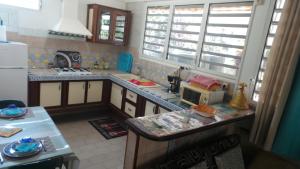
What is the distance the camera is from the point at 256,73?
2.32m

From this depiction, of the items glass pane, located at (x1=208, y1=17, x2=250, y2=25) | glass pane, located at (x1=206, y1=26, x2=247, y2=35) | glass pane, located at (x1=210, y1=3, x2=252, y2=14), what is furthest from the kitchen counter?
glass pane, located at (x1=210, y1=3, x2=252, y2=14)

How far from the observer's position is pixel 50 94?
3311mm

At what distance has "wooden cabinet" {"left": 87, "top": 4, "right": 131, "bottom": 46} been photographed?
12.2 feet

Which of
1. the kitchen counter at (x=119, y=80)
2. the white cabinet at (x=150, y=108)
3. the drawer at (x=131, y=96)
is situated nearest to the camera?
the kitchen counter at (x=119, y=80)

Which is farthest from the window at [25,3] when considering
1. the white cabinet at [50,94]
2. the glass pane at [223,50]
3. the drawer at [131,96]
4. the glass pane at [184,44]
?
the glass pane at [223,50]

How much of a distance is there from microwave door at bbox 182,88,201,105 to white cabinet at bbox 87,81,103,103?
1.72m

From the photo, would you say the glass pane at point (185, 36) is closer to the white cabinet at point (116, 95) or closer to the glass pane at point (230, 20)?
the glass pane at point (230, 20)

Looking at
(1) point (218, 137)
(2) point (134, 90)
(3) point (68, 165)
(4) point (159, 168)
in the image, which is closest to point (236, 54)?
(1) point (218, 137)

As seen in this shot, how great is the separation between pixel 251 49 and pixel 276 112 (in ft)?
2.47

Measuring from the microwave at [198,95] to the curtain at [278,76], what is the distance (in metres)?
0.47

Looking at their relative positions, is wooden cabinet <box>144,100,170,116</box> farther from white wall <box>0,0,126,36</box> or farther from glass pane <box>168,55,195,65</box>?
white wall <box>0,0,126,36</box>

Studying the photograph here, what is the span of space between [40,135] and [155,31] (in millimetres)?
2493

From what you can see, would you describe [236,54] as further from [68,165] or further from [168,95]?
[68,165]

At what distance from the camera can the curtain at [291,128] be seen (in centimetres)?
187
